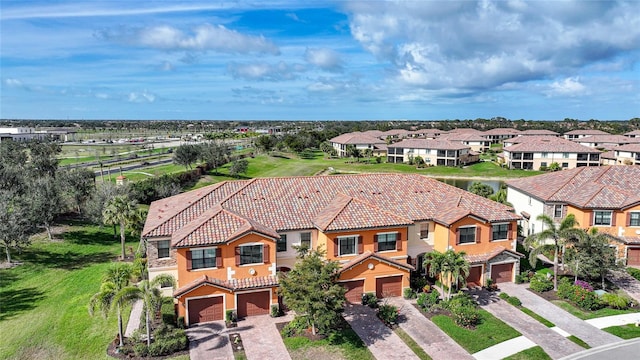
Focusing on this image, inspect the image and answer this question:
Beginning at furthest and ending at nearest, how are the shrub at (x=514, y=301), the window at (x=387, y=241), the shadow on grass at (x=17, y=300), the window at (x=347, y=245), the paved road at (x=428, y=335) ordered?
the window at (x=387, y=241)
the window at (x=347, y=245)
the shrub at (x=514, y=301)
the shadow on grass at (x=17, y=300)
the paved road at (x=428, y=335)

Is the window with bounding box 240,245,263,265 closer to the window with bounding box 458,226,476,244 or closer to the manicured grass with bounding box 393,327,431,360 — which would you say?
the manicured grass with bounding box 393,327,431,360

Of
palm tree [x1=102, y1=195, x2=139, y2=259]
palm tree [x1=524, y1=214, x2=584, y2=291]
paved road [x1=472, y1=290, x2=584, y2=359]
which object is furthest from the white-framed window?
palm tree [x1=102, y1=195, x2=139, y2=259]

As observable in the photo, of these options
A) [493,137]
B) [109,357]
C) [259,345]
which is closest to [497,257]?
[259,345]

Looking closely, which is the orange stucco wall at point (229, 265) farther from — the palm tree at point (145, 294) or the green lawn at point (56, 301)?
the green lawn at point (56, 301)

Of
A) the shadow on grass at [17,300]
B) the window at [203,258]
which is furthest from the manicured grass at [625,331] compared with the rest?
the shadow on grass at [17,300]

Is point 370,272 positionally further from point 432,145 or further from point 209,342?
point 432,145

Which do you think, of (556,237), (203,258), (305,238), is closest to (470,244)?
(556,237)

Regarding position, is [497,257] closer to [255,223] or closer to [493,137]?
[255,223]
